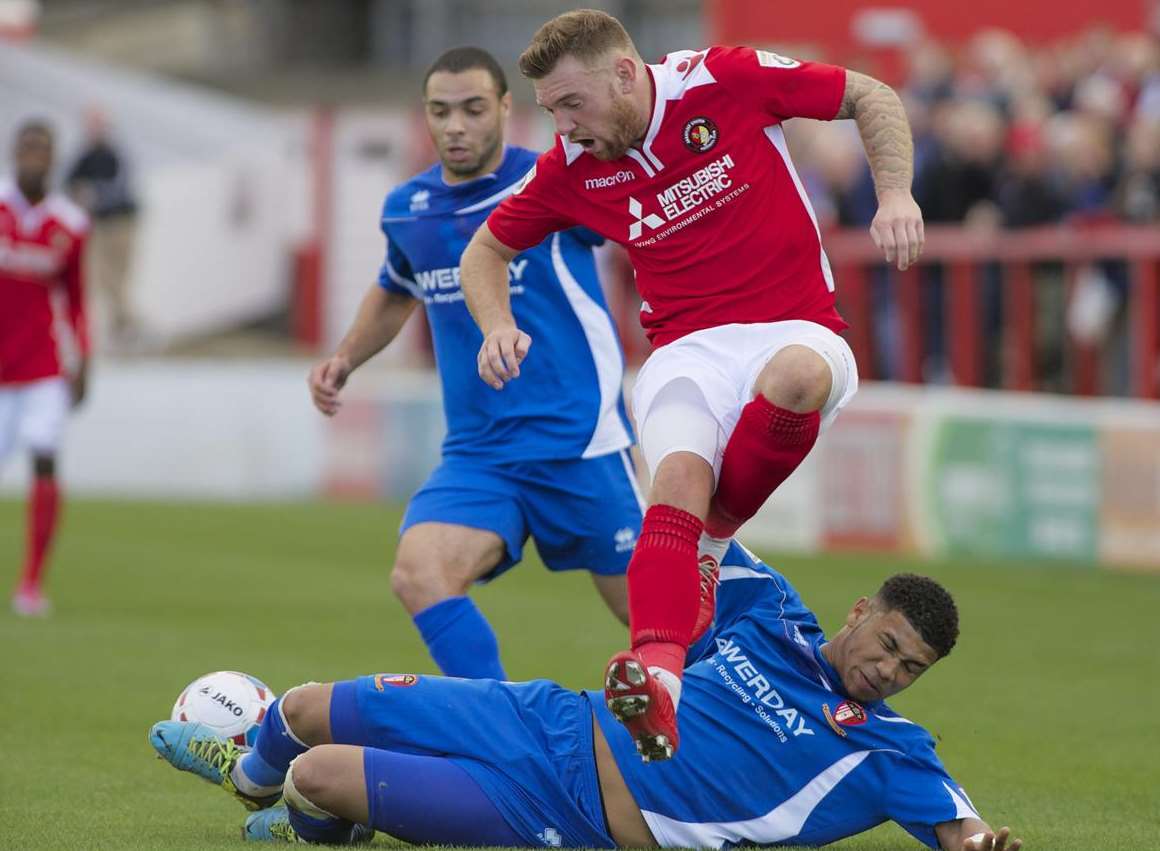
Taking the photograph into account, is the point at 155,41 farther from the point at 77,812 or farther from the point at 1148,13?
the point at 77,812

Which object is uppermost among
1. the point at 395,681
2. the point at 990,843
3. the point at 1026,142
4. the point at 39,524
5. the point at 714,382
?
the point at 1026,142

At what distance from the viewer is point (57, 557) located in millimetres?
14859

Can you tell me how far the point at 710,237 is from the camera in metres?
6.14

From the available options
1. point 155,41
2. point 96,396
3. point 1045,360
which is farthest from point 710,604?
point 155,41

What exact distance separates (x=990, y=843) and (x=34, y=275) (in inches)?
329

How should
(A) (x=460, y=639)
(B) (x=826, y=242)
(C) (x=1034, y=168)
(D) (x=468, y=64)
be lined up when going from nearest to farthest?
(A) (x=460, y=639)
(D) (x=468, y=64)
(C) (x=1034, y=168)
(B) (x=826, y=242)

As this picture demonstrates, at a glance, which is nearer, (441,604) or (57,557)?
(441,604)

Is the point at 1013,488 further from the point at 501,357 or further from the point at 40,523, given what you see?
the point at 501,357

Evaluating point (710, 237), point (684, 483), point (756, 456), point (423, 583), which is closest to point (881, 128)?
point (710, 237)

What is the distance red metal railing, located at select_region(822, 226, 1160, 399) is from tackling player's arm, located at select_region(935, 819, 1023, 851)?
9074mm

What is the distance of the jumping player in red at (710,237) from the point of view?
587cm

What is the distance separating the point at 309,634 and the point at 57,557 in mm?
4292

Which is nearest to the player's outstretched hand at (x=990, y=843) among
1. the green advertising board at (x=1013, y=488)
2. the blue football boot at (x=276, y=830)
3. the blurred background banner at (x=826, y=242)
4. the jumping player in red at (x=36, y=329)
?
the blue football boot at (x=276, y=830)

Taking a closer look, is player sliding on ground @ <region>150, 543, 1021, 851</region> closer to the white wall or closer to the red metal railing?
the red metal railing
